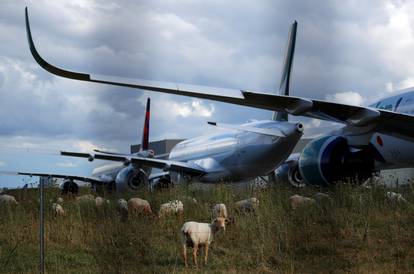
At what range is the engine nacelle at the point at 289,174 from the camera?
20.4m

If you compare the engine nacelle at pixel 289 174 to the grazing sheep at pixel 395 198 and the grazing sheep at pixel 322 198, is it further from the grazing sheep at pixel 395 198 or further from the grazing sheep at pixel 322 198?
the grazing sheep at pixel 395 198

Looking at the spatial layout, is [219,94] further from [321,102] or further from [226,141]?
[226,141]

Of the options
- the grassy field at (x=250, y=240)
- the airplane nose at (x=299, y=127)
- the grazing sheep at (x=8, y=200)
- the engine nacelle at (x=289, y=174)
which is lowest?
the grassy field at (x=250, y=240)

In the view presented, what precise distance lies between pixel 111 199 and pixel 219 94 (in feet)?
12.9

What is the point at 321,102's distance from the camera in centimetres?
984

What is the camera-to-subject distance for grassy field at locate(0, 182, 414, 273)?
6.54 m

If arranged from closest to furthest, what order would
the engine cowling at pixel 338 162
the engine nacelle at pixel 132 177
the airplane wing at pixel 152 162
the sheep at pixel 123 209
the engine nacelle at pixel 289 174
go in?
1. the sheep at pixel 123 209
2. the engine cowling at pixel 338 162
3. the engine nacelle at pixel 289 174
4. the airplane wing at pixel 152 162
5. the engine nacelle at pixel 132 177

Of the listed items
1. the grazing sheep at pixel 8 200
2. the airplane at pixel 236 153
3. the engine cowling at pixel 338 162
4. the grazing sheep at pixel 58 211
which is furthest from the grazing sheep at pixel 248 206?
the airplane at pixel 236 153

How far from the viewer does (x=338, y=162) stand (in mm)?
12375

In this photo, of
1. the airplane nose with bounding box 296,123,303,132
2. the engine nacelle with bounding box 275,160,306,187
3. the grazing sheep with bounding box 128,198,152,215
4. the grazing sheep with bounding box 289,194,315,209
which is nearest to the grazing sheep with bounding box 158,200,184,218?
the grazing sheep with bounding box 128,198,152,215

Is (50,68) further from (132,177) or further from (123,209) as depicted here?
(132,177)

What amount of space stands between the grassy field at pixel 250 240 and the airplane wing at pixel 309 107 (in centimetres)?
111

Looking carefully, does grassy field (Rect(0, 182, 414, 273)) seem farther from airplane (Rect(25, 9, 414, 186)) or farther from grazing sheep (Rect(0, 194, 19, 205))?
grazing sheep (Rect(0, 194, 19, 205))

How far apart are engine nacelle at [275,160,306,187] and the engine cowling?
7.25 meters
